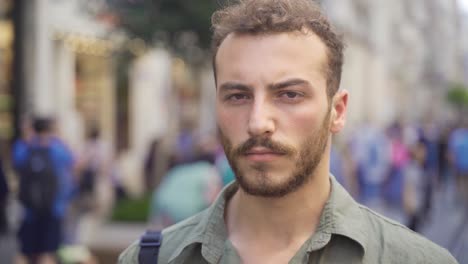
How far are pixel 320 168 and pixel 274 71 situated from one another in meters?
0.31

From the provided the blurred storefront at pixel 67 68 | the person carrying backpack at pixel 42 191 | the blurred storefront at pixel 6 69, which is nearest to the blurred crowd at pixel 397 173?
the person carrying backpack at pixel 42 191

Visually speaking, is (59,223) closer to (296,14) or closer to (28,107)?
(296,14)

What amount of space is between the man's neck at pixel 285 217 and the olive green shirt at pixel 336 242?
3 cm

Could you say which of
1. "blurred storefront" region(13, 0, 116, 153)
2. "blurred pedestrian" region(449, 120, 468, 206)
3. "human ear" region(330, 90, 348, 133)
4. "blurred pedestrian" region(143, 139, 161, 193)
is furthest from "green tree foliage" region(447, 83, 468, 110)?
"human ear" region(330, 90, 348, 133)

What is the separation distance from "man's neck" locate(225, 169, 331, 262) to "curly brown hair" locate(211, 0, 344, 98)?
274 mm

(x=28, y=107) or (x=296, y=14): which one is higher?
(x=296, y=14)

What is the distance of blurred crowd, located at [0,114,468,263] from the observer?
Result: 683 centimetres

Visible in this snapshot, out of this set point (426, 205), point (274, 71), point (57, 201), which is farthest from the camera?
point (426, 205)

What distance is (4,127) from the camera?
15.2m

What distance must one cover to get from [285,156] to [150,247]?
20.0 inches

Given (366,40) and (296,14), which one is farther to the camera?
(366,40)

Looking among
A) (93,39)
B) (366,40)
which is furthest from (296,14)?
(366,40)

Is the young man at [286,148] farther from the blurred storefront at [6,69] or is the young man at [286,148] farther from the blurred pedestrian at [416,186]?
the blurred storefront at [6,69]

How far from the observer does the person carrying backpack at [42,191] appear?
815 centimetres
